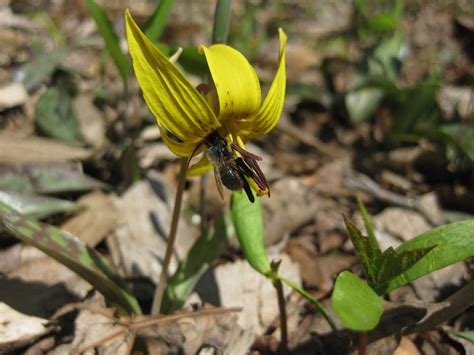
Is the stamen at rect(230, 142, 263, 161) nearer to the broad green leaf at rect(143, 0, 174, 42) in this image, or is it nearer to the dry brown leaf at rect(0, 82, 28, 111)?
the broad green leaf at rect(143, 0, 174, 42)

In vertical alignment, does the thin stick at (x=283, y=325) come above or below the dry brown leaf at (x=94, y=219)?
below

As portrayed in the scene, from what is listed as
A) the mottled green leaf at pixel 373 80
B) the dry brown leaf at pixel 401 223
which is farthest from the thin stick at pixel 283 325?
the mottled green leaf at pixel 373 80

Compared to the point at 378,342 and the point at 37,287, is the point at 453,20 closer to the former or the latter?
the point at 378,342

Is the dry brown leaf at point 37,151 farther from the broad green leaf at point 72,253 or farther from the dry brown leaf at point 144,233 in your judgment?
the broad green leaf at point 72,253

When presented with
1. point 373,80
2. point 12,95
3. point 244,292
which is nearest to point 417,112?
point 373,80

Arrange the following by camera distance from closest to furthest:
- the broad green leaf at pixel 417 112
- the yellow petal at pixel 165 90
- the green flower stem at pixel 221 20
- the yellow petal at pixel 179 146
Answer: the yellow petal at pixel 165 90
the yellow petal at pixel 179 146
the green flower stem at pixel 221 20
the broad green leaf at pixel 417 112

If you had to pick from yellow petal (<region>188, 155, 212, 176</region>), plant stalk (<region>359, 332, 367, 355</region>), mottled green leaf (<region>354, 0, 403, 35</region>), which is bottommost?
plant stalk (<region>359, 332, 367, 355</region>)

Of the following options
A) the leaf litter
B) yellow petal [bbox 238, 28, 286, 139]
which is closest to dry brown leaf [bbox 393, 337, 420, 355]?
the leaf litter
